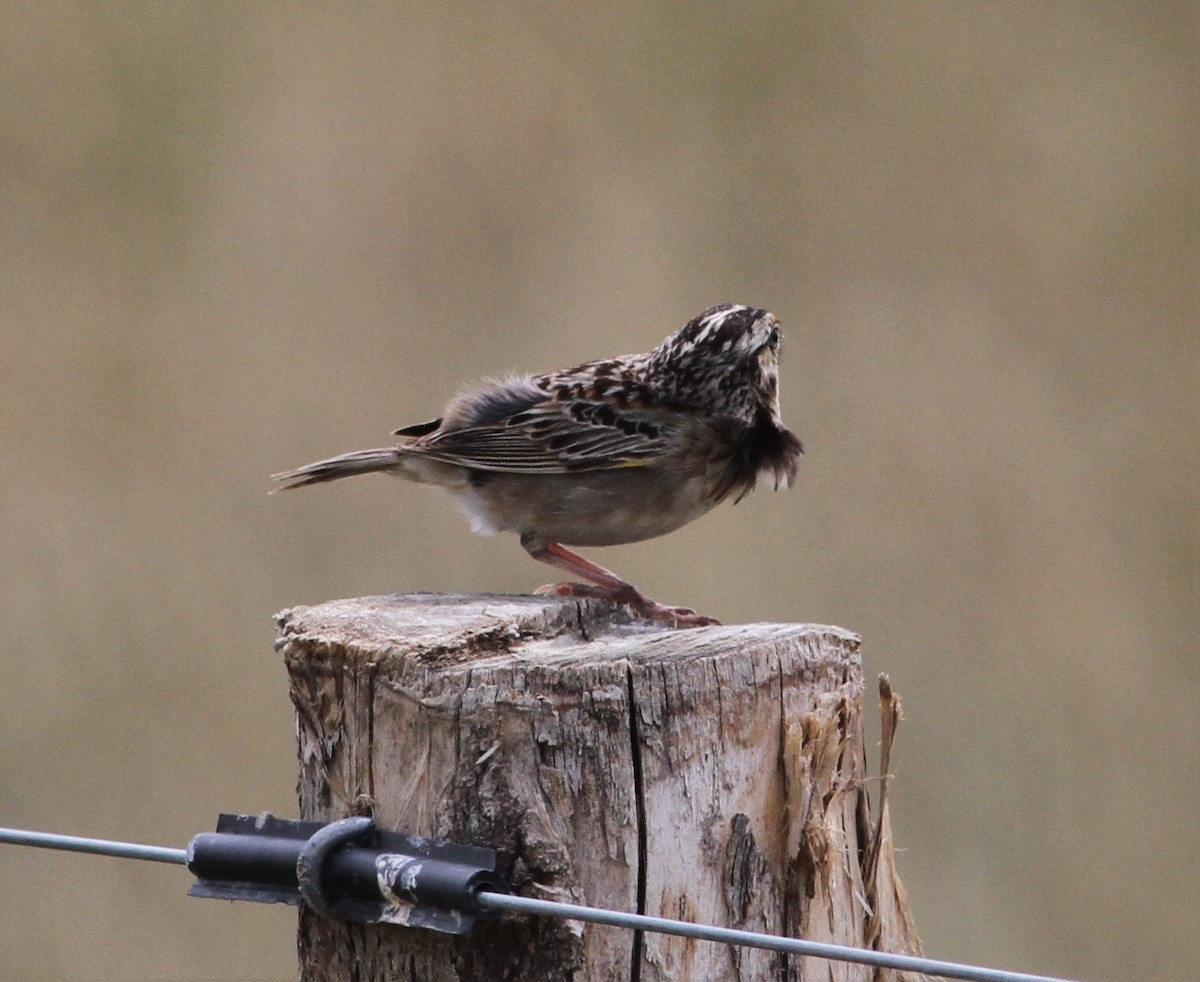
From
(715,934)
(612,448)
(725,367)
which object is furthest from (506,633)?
(725,367)

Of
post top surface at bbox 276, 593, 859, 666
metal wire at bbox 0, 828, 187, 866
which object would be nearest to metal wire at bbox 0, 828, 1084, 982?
post top surface at bbox 276, 593, 859, 666

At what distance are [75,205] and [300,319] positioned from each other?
4.04 feet

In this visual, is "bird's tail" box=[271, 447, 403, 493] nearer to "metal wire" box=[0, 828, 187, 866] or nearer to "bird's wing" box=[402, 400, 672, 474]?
"bird's wing" box=[402, 400, 672, 474]

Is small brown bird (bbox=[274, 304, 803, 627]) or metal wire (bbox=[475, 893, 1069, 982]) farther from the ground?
small brown bird (bbox=[274, 304, 803, 627])

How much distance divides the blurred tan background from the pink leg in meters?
2.32

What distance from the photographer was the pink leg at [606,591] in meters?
4.07

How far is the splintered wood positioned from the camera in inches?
112

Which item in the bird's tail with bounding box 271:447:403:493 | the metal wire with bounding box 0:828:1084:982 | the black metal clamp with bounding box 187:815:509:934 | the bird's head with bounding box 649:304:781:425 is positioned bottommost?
the metal wire with bounding box 0:828:1084:982

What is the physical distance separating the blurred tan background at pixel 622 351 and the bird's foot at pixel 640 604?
320 cm

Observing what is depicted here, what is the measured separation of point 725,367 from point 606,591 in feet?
4.12

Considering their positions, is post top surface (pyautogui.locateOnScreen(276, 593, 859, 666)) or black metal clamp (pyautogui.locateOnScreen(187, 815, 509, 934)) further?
post top surface (pyautogui.locateOnScreen(276, 593, 859, 666))

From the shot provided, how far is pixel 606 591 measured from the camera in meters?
4.30

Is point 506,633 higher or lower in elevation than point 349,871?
higher

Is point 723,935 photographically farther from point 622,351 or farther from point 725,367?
point 622,351
